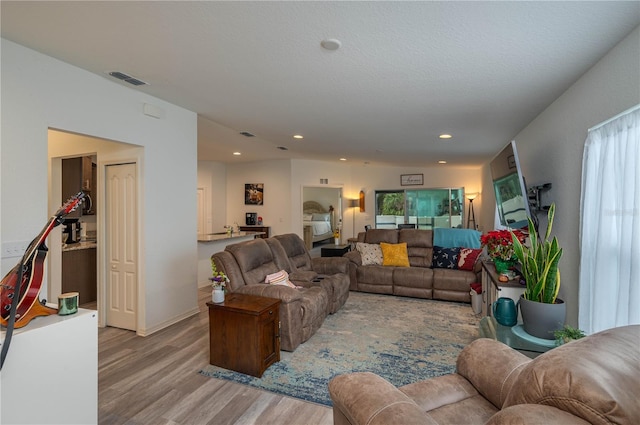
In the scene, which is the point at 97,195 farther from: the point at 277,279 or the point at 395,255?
the point at 395,255

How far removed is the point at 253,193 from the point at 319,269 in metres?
3.53

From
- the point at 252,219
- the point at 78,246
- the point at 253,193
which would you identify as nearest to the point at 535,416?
the point at 78,246

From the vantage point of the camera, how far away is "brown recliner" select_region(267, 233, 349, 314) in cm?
387

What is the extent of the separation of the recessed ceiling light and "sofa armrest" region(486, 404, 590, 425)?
2101 millimetres

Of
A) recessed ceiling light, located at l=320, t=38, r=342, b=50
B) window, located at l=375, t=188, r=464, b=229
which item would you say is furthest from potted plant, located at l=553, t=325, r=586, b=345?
window, located at l=375, t=188, r=464, b=229

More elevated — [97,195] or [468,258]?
[97,195]

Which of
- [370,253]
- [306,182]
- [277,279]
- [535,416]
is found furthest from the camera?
[306,182]

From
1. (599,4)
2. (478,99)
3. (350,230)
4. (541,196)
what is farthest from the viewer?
(350,230)

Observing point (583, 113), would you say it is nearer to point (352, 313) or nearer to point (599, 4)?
point (599, 4)

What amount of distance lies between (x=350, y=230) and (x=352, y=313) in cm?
458

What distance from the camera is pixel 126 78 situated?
2738 millimetres

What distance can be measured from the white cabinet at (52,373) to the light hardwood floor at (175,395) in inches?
22.5

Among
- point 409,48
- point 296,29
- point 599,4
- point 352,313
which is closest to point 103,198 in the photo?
point 296,29

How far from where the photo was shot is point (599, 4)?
158cm
